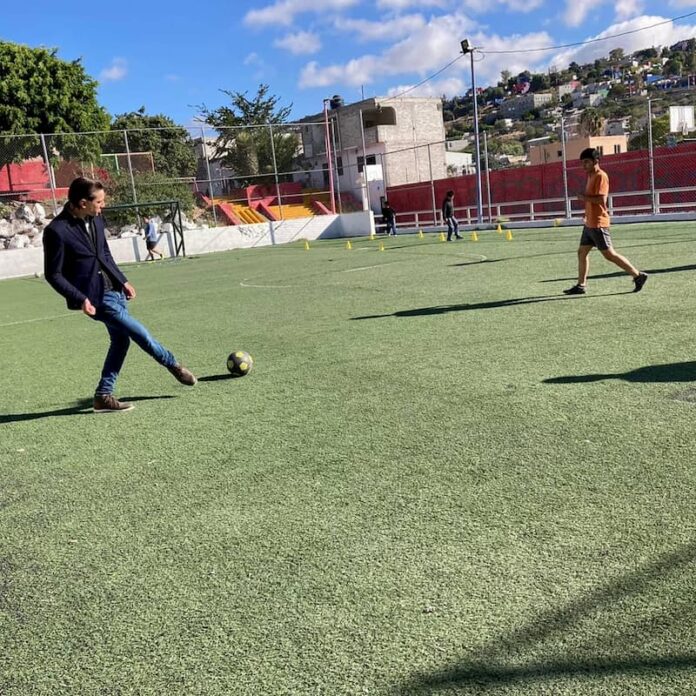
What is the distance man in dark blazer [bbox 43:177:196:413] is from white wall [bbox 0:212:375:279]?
25200 mm

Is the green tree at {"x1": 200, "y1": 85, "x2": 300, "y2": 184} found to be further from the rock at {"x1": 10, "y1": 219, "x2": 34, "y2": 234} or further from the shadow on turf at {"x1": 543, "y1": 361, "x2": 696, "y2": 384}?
the shadow on turf at {"x1": 543, "y1": 361, "x2": 696, "y2": 384}

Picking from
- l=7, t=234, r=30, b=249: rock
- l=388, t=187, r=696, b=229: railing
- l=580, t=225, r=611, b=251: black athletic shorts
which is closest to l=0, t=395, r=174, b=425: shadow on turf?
l=580, t=225, r=611, b=251: black athletic shorts

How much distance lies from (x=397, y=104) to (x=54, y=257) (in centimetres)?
5300

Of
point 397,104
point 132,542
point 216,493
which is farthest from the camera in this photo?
point 397,104

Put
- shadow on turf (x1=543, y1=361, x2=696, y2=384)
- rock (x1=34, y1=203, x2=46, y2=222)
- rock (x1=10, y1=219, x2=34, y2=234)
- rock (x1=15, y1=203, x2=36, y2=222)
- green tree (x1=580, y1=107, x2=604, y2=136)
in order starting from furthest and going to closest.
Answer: green tree (x1=580, y1=107, x2=604, y2=136), rock (x1=34, y1=203, x2=46, y2=222), rock (x1=15, y1=203, x2=36, y2=222), rock (x1=10, y1=219, x2=34, y2=234), shadow on turf (x1=543, y1=361, x2=696, y2=384)

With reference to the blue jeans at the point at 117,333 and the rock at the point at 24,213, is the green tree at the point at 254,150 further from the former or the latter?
the blue jeans at the point at 117,333

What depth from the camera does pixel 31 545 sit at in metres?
3.50

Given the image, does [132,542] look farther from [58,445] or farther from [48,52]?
[48,52]

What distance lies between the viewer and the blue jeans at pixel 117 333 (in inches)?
224

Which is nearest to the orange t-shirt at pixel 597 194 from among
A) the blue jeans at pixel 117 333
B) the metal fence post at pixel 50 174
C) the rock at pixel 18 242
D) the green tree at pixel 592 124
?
the blue jeans at pixel 117 333

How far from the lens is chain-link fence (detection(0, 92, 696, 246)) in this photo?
91.3 feet

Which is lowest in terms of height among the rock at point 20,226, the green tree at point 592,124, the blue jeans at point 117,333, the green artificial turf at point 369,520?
the green artificial turf at point 369,520

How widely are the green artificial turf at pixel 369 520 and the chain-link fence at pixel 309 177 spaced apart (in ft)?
60.5

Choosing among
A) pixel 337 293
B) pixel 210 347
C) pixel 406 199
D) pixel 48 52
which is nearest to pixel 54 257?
pixel 210 347
